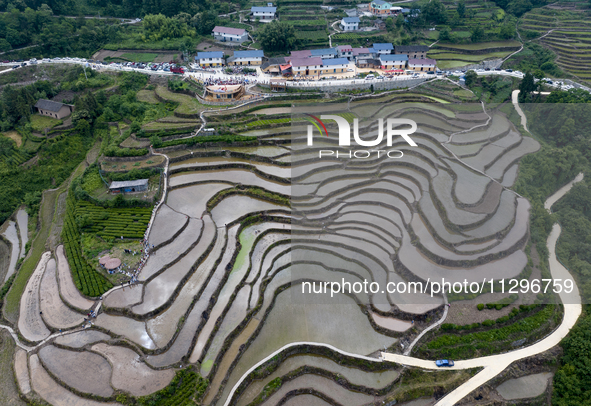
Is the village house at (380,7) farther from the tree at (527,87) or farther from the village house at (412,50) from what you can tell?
the tree at (527,87)

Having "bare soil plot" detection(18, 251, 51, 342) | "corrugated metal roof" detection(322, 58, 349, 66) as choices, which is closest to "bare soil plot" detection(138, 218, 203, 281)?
"bare soil plot" detection(18, 251, 51, 342)

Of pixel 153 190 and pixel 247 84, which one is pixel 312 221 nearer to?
pixel 153 190

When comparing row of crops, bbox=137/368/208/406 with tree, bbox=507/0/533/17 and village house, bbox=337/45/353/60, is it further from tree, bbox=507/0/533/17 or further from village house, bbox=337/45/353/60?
tree, bbox=507/0/533/17

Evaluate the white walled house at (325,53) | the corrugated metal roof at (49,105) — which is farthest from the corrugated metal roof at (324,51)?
the corrugated metal roof at (49,105)

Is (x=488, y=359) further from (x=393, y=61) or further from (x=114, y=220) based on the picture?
(x=393, y=61)

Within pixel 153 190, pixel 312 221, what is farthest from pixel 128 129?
pixel 312 221

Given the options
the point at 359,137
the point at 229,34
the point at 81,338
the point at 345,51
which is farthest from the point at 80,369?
the point at 229,34
